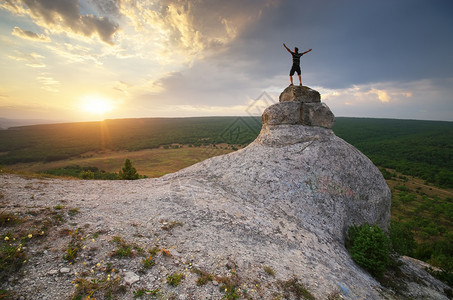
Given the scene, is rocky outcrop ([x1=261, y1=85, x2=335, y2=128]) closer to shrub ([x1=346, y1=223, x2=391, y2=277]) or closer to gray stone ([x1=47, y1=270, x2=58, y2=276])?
shrub ([x1=346, y1=223, x2=391, y2=277])

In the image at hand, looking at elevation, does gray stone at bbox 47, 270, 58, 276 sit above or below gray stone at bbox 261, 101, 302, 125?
below

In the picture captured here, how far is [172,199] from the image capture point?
453 inches

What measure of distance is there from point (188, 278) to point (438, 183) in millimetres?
83517

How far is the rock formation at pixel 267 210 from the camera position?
7246 millimetres

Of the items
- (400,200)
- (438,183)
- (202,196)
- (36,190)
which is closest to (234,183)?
(202,196)

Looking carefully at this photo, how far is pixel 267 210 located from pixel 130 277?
8197mm

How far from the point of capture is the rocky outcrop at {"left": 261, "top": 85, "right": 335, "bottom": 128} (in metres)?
17.7

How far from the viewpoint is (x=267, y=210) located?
12203 mm

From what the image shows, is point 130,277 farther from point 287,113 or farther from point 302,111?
point 302,111

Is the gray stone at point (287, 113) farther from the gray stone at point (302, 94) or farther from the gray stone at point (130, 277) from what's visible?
the gray stone at point (130, 277)

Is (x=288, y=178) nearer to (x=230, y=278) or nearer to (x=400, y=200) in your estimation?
(x=230, y=278)

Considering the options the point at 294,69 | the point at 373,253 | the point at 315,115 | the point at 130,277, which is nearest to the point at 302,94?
the point at 315,115

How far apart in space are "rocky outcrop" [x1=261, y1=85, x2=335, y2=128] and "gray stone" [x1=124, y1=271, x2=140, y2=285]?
15322 mm

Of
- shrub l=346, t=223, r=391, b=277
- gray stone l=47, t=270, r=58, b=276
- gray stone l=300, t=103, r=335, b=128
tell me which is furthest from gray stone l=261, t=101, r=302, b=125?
gray stone l=47, t=270, r=58, b=276
